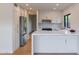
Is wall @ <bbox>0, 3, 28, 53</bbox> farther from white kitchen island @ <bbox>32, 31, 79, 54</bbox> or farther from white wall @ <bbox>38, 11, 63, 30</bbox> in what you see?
white wall @ <bbox>38, 11, 63, 30</bbox>

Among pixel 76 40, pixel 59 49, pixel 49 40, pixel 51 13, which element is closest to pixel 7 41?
pixel 49 40

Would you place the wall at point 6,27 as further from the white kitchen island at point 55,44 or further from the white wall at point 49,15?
the white wall at point 49,15

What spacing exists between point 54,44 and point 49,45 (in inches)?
8.7

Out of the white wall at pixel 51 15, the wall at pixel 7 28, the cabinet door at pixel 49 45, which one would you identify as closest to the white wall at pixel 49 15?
the white wall at pixel 51 15

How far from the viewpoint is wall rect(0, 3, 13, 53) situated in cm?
693

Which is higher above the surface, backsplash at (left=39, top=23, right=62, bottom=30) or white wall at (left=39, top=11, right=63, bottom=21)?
white wall at (left=39, top=11, right=63, bottom=21)

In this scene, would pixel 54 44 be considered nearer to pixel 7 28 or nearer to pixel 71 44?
pixel 71 44

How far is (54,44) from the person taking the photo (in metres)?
6.83

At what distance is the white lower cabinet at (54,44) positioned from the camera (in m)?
6.76

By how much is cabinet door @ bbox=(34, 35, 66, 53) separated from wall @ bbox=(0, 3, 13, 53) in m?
1.22

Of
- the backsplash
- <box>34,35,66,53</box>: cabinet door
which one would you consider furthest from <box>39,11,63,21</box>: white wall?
<box>34,35,66,53</box>: cabinet door

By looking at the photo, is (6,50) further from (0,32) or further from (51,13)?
(51,13)

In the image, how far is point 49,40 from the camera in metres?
6.81

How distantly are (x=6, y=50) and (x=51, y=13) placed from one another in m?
5.82
